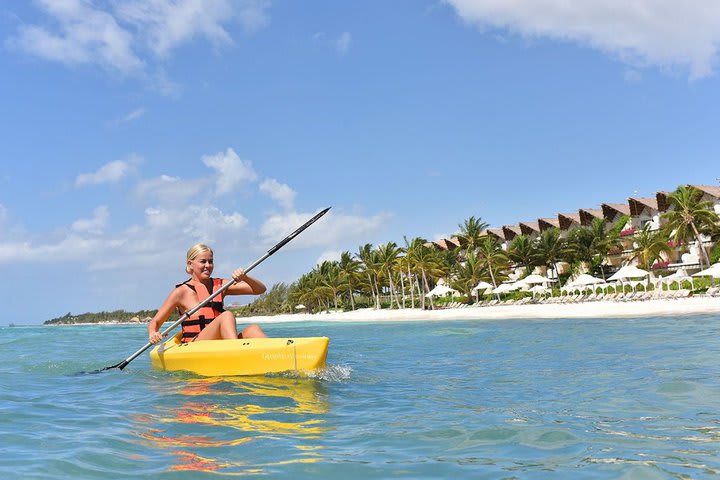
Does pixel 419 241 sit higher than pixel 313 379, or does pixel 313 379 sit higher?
pixel 419 241

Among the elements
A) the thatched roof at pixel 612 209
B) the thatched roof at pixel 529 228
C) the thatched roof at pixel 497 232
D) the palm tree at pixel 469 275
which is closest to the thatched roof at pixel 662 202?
the thatched roof at pixel 612 209

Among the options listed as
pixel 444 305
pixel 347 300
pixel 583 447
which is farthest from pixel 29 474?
pixel 347 300

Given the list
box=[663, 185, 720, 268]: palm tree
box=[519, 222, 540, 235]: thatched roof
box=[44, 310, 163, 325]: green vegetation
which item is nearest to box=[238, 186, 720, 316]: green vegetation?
box=[663, 185, 720, 268]: palm tree

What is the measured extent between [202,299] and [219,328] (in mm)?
533

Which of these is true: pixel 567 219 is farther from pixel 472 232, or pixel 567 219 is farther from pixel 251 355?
pixel 251 355

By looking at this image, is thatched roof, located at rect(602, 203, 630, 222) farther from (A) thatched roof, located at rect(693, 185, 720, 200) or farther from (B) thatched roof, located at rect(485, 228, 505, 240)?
(B) thatched roof, located at rect(485, 228, 505, 240)

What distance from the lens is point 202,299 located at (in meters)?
8.41

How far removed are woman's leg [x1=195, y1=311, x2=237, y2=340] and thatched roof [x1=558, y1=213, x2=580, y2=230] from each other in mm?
62073

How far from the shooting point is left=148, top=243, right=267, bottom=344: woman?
26.7ft

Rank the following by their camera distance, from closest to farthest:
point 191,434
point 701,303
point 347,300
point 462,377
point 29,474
A: point 29,474 < point 191,434 < point 462,377 < point 701,303 < point 347,300

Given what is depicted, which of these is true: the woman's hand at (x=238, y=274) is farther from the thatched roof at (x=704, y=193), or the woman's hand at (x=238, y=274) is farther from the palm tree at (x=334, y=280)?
the palm tree at (x=334, y=280)

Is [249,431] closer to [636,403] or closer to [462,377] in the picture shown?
[636,403]

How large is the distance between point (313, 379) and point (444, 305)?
184 ft

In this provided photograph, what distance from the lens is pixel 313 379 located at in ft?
23.8
